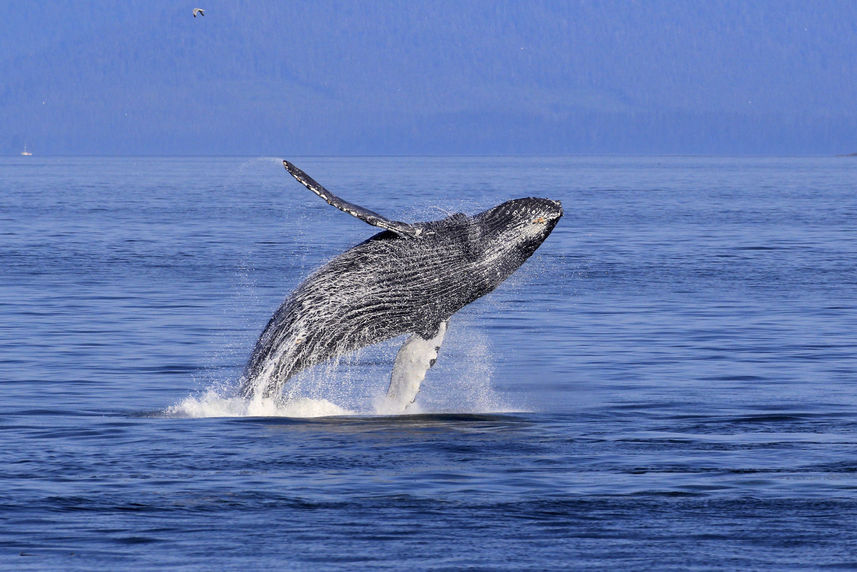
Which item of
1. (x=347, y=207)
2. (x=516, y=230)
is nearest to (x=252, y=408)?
(x=347, y=207)

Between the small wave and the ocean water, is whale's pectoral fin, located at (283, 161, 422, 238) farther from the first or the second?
the small wave

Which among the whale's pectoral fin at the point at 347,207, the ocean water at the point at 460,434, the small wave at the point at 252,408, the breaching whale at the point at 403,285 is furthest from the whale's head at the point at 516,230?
the small wave at the point at 252,408

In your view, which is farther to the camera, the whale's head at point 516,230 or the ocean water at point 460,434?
the whale's head at point 516,230

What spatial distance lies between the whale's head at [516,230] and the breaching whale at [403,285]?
0.04 ft

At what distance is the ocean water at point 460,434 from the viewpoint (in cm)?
1073

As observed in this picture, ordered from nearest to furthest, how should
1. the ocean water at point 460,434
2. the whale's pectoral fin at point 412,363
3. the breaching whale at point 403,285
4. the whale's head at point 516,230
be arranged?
the ocean water at point 460,434 → the breaching whale at point 403,285 → the whale's head at point 516,230 → the whale's pectoral fin at point 412,363

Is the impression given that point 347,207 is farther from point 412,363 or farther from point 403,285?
point 412,363

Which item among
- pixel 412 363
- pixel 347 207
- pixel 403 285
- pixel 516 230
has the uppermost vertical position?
pixel 347 207

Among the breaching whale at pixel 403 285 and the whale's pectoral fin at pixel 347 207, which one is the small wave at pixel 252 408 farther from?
the whale's pectoral fin at pixel 347 207

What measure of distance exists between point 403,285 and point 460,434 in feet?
5.64

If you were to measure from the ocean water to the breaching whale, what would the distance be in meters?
0.88

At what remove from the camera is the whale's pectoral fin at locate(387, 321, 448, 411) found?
14992 mm

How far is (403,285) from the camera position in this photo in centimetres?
1451

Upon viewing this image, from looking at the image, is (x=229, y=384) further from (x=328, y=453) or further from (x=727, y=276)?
(x=727, y=276)
